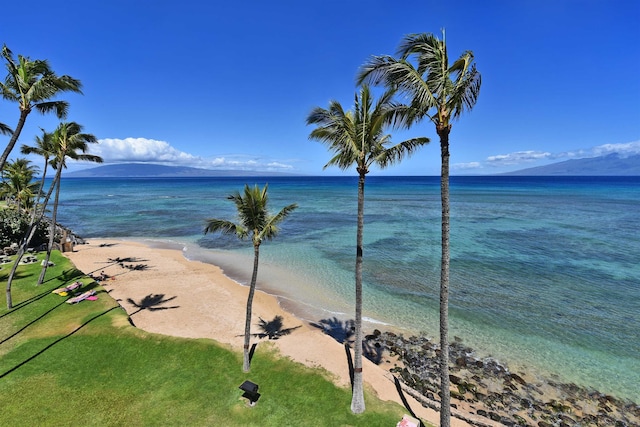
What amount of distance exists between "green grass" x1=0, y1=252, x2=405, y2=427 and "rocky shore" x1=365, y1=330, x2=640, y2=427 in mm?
4387

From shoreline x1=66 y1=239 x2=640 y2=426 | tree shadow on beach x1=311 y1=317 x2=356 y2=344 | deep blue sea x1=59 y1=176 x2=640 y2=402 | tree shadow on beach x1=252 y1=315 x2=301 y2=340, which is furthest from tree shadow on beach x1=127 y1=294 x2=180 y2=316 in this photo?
tree shadow on beach x1=311 y1=317 x2=356 y2=344

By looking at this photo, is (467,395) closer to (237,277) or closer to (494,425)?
(494,425)

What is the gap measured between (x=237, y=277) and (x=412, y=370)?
2115cm

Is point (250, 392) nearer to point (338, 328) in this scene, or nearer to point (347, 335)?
point (347, 335)

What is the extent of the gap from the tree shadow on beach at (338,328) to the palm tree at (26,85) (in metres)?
20.1

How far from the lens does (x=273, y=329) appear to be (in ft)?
73.0

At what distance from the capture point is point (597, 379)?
17.8 metres

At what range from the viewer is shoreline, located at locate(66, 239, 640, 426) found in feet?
51.2

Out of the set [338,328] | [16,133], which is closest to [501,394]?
[338,328]

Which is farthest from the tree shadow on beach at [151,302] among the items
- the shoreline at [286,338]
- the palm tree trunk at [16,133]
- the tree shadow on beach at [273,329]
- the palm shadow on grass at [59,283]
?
the palm tree trunk at [16,133]

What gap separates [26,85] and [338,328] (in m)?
22.3

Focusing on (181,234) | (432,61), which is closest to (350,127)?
(432,61)

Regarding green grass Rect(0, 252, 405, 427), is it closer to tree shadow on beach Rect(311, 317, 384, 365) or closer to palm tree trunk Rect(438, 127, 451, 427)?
palm tree trunk Rect(438, 127, 451, 427)

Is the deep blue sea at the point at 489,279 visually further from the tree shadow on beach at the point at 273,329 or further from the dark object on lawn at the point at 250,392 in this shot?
the dark object on lawn at the point at 250,392
